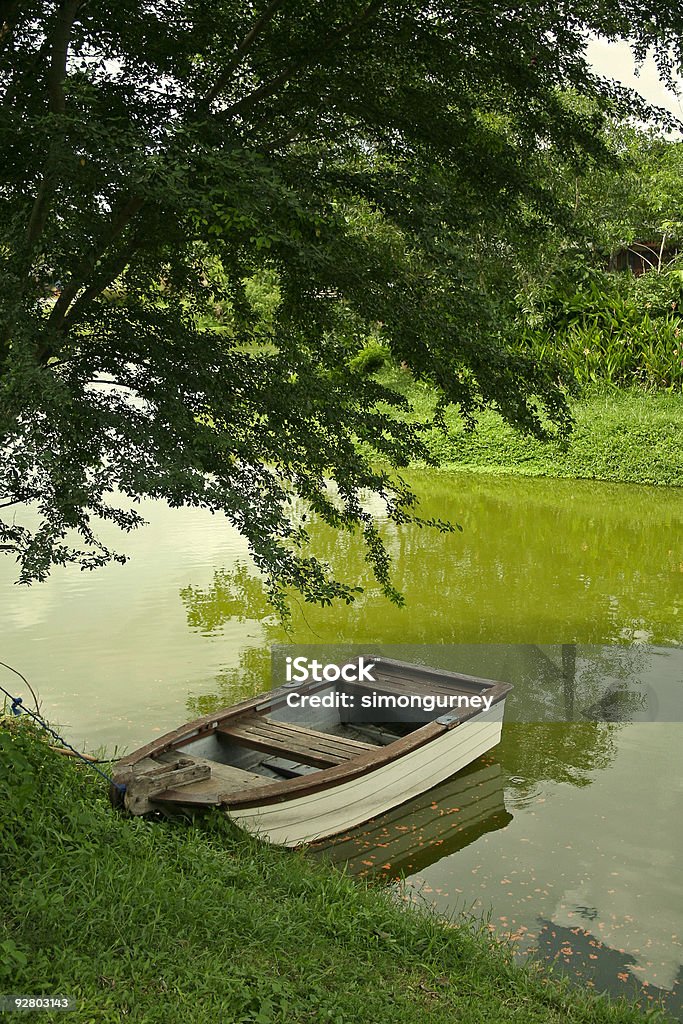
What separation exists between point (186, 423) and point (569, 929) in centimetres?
299

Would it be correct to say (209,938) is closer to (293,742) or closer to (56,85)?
(293,742)

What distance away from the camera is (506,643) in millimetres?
8977

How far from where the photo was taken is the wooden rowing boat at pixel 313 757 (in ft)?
17.3

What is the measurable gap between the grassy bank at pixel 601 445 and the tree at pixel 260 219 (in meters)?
10.8

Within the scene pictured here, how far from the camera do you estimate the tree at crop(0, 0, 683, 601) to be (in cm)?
392

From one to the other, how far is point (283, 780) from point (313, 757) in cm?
44

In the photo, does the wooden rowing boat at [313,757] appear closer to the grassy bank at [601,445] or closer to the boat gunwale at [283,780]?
the boat gunwale at [283,780]

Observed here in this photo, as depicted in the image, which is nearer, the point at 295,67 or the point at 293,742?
the point at 295,67

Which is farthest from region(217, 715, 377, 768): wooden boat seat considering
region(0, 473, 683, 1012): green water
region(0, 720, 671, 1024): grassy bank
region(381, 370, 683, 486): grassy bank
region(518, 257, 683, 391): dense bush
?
region(518, 257, 683, 391): dense bush

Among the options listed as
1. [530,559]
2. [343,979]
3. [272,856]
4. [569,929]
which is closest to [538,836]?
[569,929]

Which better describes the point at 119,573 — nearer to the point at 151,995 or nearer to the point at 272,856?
the point at 272,856

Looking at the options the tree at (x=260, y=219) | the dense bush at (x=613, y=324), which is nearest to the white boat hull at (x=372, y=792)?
the tree at (x=260, y=219)

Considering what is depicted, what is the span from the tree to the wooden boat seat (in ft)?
4.94

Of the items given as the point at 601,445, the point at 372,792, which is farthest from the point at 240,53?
the point at 601,445
